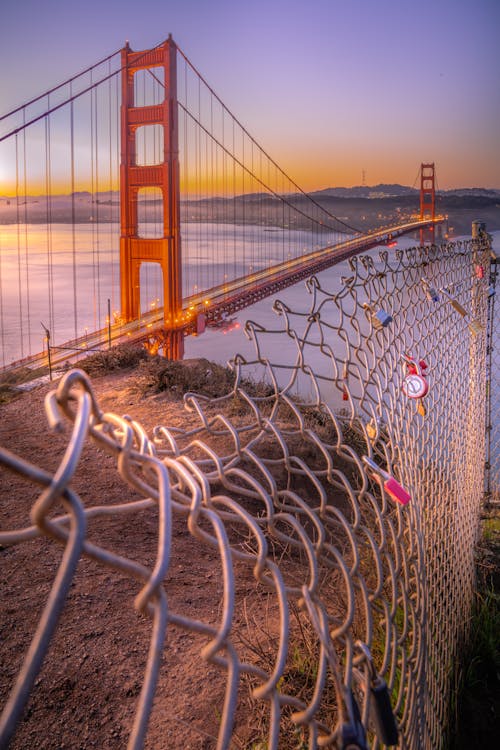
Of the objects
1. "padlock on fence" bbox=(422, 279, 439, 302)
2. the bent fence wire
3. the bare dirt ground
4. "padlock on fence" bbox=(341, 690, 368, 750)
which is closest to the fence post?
the bent fence wire

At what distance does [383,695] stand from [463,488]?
5.92ft

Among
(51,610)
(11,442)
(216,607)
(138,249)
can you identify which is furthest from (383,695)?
(138,249)

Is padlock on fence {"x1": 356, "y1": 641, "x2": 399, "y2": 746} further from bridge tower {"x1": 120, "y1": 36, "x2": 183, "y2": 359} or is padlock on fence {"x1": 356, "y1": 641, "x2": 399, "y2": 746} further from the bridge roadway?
bridge tower {"x1": 120, "y1": 36, "x2": 183, "y2": 359}

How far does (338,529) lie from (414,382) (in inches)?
62.8

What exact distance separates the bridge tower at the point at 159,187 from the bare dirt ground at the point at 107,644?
620 inches

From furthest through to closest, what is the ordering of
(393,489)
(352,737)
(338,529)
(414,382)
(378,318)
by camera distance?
(338,529) < (414,382) < (378,318) < (393,489) < (352,737)

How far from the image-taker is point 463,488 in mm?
2512

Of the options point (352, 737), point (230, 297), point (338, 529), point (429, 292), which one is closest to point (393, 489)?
point (352, 737)

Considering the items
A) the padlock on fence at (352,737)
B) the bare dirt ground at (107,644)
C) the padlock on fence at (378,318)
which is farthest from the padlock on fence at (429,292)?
the padlock on fence at (352,737)

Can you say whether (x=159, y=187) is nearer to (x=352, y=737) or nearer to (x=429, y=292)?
(x=429, y=292)

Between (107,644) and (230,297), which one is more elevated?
(230,297)

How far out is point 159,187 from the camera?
18.7m

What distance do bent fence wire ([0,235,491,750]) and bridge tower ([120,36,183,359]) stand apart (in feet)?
51.1

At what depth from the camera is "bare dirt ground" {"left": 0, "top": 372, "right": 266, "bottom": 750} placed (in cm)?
175
